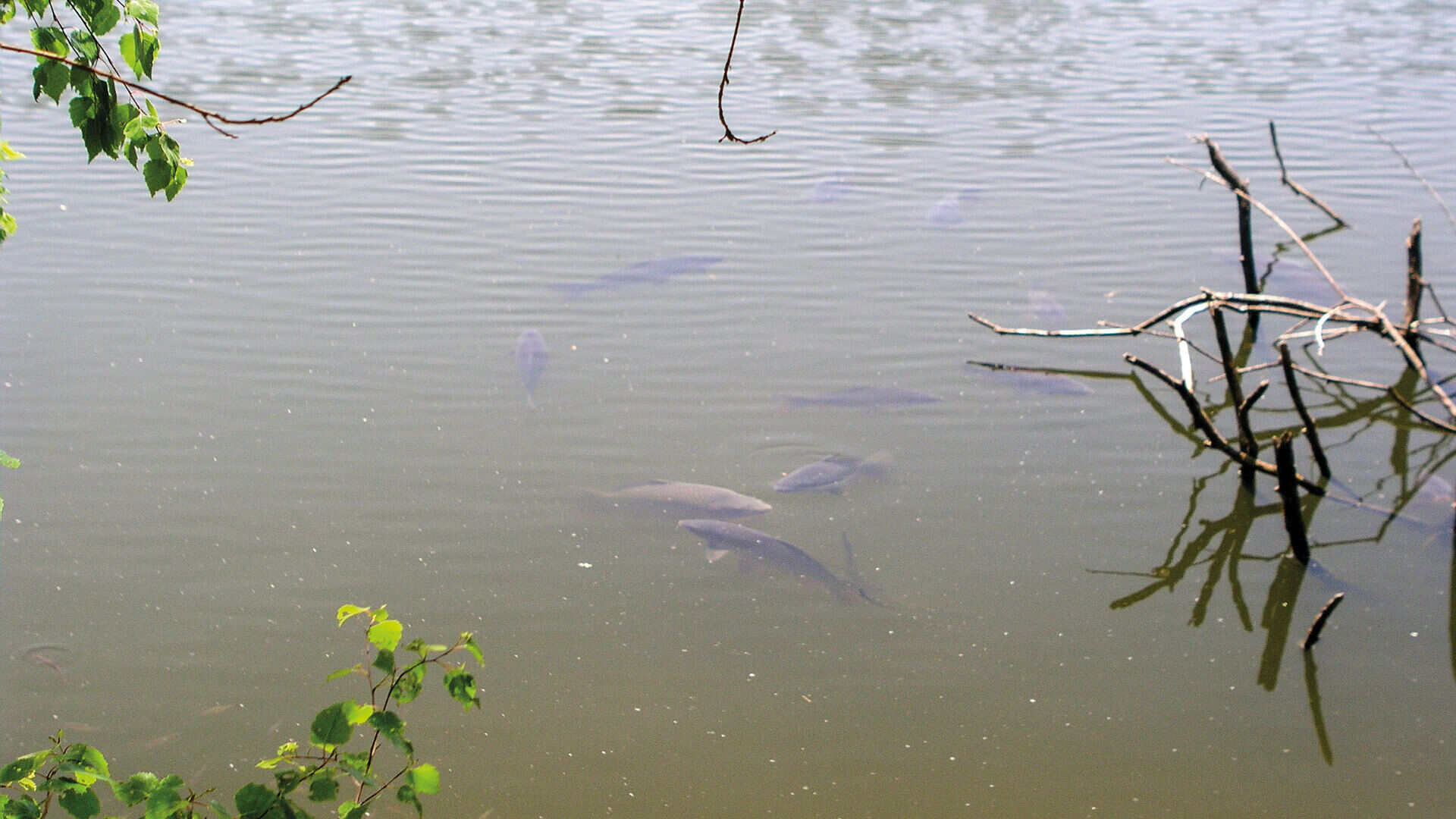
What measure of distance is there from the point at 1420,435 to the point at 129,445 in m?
5.80

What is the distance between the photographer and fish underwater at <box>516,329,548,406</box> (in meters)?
5.68

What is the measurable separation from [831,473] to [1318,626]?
1.89 metres

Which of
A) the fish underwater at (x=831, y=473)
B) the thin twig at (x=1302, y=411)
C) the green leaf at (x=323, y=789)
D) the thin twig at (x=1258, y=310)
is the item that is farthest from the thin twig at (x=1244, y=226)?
the green leaf at (x=323, y=789)

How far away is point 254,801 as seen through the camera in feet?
6.44

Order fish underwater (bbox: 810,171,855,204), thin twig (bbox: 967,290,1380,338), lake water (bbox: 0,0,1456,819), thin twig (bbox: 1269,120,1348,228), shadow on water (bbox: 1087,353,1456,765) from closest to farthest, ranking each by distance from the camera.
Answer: lake water (bbox: 0,0,1456,819) → shadow on water (bbox: 1087,353,1456,765) → thin twig (bbox: 967,290,1380,338) → thin twig (bbox: 1269,120,1348,228) → fish underwater (bbox: 810,171,855,204)

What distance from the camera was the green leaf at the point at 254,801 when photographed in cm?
195

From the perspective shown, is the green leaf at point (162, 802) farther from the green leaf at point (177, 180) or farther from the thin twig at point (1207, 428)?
the thin twig at point (1207, 428)

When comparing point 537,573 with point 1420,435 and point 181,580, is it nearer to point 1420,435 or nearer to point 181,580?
point 181,580

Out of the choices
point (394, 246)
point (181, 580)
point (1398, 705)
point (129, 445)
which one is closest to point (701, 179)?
point (394, 246)

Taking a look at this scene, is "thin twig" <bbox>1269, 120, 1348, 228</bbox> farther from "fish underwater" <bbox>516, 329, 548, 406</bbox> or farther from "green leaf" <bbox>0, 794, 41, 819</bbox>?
"green leaf" <bbox>0, 794, 41, 819</bbox>

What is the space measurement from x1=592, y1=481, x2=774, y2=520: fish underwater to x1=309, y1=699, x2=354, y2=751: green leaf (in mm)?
2679

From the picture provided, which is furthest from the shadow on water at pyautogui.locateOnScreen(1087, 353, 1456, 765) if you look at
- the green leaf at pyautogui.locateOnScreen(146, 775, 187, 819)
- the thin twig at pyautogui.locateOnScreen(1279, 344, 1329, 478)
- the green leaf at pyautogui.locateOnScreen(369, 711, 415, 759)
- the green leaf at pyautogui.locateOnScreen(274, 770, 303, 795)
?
the green leaf at pyautogui.locateOnScreen(146, 775, 187, 819)

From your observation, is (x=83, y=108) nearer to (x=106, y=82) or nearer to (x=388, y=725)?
(x=106, y=82)

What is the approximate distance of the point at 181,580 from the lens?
4293mm
